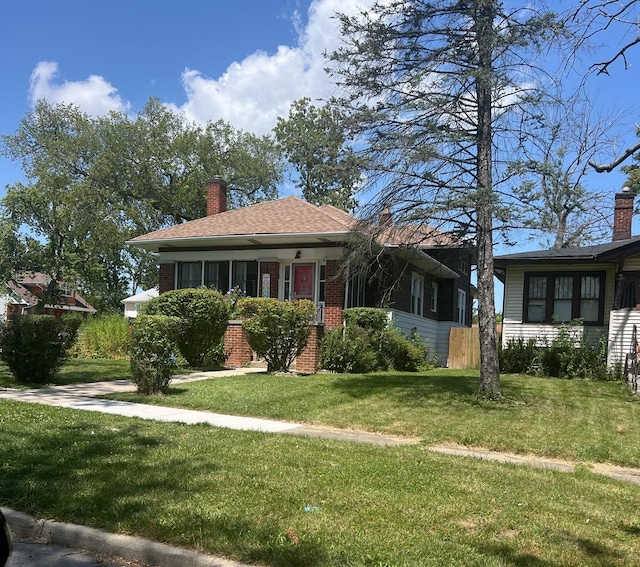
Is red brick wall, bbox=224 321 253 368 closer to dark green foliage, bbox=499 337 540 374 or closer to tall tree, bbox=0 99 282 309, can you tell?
dark green foliage, bbox=499 337 540 374

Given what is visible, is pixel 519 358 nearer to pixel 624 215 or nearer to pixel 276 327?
pixel 624 215

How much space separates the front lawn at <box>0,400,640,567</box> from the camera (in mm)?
3879

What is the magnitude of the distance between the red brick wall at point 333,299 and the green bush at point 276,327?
251 centimetres

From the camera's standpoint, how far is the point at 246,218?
20.6 m

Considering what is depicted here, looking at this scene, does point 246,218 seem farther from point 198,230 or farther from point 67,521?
point 67,521

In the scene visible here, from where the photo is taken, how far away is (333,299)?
17.2 metres

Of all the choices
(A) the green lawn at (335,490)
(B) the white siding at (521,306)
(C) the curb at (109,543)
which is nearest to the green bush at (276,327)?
(A) the green lawn at (335,490)

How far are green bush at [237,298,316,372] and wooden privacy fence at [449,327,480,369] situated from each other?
855cm

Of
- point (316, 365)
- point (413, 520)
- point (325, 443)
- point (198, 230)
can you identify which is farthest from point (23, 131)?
point (413, 520)

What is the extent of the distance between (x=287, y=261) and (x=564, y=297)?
888 cm

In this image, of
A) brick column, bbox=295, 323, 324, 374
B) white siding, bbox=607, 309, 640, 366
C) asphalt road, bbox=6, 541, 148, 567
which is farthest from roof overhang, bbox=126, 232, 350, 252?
asphalt road, bbox=6, 541, 148, 567

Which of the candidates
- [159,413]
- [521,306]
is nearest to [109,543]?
[159,413]

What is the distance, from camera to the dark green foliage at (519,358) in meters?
17.8

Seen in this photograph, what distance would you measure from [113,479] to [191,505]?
1.10m
